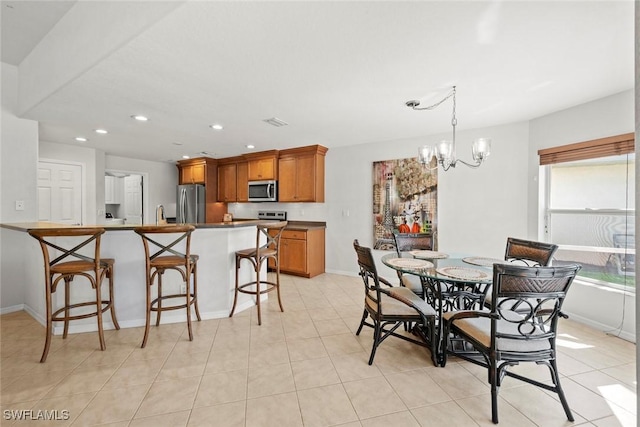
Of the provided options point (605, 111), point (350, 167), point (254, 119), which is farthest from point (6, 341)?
point (605, 111)

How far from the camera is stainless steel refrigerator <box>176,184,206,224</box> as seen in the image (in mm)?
5988

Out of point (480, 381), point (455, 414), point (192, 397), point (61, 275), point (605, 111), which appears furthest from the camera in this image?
point (605, 111)

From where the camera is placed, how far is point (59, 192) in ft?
14.8

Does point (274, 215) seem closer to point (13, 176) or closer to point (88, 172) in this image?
point (88, 172)

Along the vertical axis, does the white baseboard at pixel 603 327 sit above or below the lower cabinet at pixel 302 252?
below

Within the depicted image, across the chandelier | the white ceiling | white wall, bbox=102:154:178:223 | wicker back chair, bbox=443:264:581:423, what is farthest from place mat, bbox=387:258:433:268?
white wall, bbox=102:154:178:223

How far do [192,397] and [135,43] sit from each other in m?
2.36

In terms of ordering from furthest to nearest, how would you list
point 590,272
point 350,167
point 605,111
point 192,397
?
point 350,167 < point 590,272 < point 605,111 < point 192,397

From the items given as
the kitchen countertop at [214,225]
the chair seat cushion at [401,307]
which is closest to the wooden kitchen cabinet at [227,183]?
the kitchen countertop at [214,225]

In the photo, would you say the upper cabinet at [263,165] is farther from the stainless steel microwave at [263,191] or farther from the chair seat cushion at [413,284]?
the chair seat cushion at [413,284]

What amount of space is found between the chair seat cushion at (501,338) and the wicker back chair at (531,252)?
0.83 meters

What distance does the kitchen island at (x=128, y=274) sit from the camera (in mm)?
2721

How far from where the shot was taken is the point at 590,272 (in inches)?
117

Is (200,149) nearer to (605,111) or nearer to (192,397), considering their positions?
(192,397)
